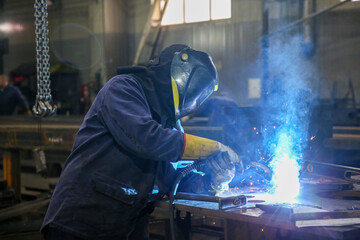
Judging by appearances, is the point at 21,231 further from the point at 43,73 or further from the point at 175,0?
the point at 175,0

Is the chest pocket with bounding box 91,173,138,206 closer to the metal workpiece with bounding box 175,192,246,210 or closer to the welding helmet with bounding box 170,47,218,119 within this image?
the metal workpiece with bounding box 175,192,246,210

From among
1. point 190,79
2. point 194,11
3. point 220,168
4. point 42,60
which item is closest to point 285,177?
point 220,168

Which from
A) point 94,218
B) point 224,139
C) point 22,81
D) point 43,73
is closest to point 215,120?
point 224,139

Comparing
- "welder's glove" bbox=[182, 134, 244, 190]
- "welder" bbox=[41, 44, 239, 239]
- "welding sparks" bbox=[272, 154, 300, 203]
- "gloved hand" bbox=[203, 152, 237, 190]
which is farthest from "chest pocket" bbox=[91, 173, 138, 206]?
"welding sparks" bbox=[272, 154, 300, 203]

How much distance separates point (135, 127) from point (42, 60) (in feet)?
4.50

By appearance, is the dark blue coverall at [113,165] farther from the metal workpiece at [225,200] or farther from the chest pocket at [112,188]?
the metal workpiece at [225,200]

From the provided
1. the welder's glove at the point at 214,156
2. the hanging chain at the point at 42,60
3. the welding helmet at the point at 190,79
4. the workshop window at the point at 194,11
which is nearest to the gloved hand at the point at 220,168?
the welder's glove at the point at 214,156

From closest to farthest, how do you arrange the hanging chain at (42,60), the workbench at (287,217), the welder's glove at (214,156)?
the workbench at (287,217) → the welder's glove at (214,156) → the hanging chain at (42,60)

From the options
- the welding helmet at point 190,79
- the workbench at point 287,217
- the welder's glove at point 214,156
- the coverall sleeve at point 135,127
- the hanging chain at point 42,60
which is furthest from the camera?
the hanging chain at point 42,60

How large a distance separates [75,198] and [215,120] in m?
2.37

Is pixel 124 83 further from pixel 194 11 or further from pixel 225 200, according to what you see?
pixel 194 11

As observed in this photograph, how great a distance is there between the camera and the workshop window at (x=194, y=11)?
238 inches

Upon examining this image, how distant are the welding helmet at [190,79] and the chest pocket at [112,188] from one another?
A: 0.40 metres

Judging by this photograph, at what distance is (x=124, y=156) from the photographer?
158 cm
